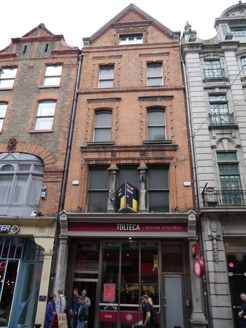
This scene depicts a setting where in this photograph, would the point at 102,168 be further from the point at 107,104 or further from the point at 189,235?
the point at 189,235

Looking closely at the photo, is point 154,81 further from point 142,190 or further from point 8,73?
point 8,73

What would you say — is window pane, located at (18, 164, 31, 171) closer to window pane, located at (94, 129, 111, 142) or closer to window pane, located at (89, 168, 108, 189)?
window pane, located at (89, 168, 108, 189)

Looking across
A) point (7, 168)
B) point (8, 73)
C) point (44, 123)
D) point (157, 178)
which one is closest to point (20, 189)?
point (7, 168)

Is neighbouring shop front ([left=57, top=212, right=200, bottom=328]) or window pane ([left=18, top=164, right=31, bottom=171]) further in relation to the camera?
window pane ([left=18, top=164, right=31, bottom=171])

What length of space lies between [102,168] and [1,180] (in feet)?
18.8

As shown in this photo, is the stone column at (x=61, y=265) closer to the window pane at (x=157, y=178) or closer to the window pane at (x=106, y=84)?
the window pane at (x=157, y=178)

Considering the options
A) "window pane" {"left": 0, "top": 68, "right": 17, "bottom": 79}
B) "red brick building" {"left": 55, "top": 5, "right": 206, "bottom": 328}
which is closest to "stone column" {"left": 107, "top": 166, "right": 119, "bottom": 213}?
"red brick building" {"left": 55, "top": 5, "right": 206, "bottom": 328}

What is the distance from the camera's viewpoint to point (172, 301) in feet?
35.3

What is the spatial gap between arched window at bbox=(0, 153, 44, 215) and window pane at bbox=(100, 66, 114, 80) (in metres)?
7.05

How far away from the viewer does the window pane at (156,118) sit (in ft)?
47.3

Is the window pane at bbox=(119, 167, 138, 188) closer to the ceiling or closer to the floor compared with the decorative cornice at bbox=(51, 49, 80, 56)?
closer to the floor

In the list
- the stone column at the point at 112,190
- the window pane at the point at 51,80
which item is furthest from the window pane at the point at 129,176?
the window pane at the point at 51,80

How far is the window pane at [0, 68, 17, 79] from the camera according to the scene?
17.1m

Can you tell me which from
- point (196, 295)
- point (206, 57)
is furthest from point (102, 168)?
point (206, 57)
